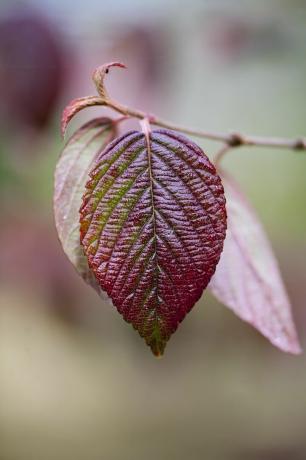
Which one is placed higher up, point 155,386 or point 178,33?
point 178,33

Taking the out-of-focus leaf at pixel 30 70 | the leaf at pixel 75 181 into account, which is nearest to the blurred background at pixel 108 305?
the out-of-focus leaf at pixel 30 70

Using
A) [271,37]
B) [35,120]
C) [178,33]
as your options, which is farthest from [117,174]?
[178,33]

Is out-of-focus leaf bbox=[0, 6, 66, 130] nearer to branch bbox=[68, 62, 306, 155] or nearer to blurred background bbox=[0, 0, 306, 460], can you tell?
blurred background bbox=[0, 0, 306, 460]

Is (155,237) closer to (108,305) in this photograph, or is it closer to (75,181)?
(75,181)

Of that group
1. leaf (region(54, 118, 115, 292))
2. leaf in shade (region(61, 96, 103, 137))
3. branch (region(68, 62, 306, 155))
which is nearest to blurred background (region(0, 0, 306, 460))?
branch (region(68, 62, 306, 155))

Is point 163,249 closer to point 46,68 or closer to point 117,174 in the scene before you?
point 117,174

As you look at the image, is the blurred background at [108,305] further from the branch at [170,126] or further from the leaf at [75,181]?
the leaf at [75,181]

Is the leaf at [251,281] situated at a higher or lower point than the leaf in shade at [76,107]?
lower
